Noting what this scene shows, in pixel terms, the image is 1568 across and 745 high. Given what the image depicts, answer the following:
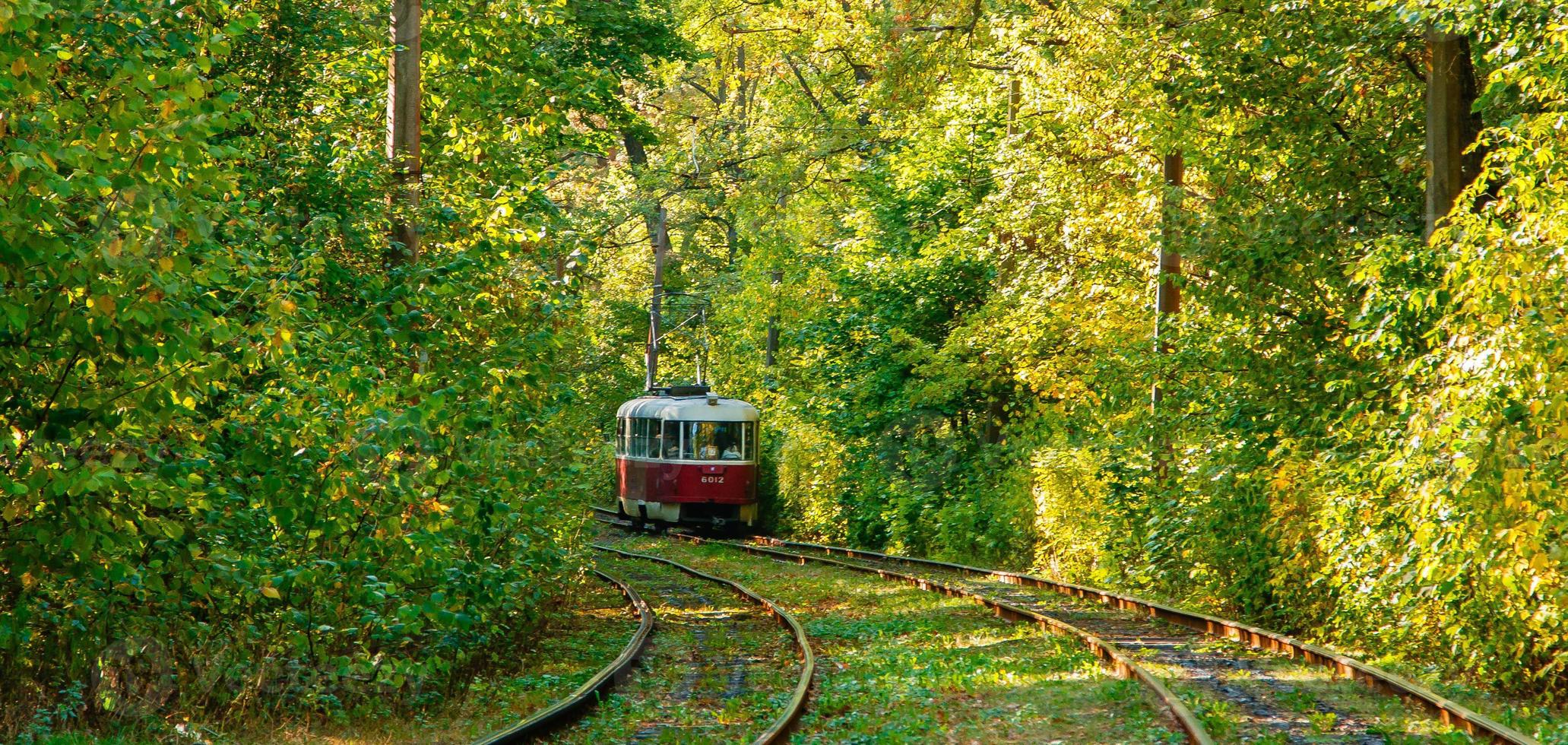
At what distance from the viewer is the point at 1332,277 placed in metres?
14.0

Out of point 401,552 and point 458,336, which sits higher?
point 458,336

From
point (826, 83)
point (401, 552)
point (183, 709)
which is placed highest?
point (826, 83)

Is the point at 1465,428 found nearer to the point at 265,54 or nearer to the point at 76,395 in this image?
the point at 76,395

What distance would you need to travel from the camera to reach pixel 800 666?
12.2 m

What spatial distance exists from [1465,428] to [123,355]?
833cm

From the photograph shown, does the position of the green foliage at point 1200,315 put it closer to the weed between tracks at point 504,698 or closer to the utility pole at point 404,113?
the weed between tracks at point 504,698

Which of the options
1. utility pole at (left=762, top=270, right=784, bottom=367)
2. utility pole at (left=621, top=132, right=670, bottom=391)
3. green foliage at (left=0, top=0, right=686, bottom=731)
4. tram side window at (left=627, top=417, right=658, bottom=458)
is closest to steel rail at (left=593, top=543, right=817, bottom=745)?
green foliage at (left=0, top=0, right=686, bottom=731)

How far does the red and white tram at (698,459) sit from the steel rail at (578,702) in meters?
14.5

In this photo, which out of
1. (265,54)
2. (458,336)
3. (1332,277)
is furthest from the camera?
(1332,277)

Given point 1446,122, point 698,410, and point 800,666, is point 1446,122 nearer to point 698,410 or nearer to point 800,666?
point 800,666

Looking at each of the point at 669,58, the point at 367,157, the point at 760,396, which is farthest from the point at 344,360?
the point at 760,396

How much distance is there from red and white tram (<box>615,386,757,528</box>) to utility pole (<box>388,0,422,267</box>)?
15990 millimetres

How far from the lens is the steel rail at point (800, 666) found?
8.95 metres

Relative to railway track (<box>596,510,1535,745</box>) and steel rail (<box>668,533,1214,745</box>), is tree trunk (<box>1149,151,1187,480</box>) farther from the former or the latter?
steel rail (<box>668,533,1214,745</box>)
